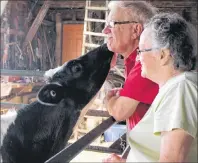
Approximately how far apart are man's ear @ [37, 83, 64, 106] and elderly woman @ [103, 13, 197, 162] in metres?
0.28

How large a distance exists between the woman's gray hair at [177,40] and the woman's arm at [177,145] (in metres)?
0.12

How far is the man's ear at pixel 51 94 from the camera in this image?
751mm

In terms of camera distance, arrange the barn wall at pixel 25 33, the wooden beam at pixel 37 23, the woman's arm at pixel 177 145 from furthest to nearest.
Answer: the wooden beam at pixel 37 23 < the barn wall at pixel 25 33 < the woman's arm at pixel 177 145

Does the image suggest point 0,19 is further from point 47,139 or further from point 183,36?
point 183,36

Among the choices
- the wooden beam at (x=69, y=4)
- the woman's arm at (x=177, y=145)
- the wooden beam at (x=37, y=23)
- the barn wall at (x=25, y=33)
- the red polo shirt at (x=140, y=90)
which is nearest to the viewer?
the woman's arm at (x=177, y=145)

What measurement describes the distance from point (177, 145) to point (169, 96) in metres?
0.07

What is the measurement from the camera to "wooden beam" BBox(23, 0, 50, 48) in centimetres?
132

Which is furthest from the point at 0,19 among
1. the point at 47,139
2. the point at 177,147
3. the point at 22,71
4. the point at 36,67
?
the point at 177,147

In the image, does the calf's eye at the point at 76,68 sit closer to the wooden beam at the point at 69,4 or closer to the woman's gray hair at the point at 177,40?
the woman's gray hair at the point at 177,40

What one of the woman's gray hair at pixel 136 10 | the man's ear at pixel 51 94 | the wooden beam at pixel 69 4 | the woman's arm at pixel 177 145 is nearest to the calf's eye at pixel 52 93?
the man's ear at pixel 51 94

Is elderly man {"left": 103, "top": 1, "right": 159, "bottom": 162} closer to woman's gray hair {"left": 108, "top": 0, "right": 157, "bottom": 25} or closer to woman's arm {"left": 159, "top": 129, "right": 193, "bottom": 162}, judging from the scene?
woman's gray hair {"left": 108, "top": 0, "right": 157, "bottom": 25}

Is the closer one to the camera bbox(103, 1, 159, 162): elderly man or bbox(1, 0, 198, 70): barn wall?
bbox(103, 1, 159, 162): elderly man

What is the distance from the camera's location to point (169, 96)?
0.45 meters

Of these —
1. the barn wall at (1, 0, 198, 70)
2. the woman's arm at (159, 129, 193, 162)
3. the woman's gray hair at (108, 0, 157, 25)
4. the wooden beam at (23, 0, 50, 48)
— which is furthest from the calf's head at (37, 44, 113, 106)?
the wooden beam at (23, 0, 50, 48)
